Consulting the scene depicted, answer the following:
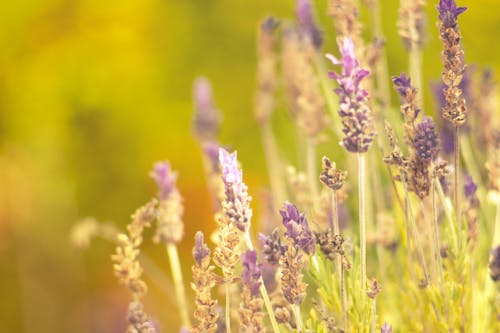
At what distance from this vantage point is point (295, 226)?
0.82 metres

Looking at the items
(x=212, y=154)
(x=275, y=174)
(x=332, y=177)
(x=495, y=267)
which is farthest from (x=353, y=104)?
(x=275, y=174)

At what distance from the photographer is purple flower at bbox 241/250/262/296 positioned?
833mm

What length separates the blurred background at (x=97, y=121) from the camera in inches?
147

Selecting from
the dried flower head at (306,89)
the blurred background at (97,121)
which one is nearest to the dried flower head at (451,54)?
the dried flower head at (306,89)

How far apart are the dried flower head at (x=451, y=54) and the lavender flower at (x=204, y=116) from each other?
2.99 ft

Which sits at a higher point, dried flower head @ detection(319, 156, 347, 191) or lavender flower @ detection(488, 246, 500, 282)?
dried flower head @ detection(319, 156, 347, 191)

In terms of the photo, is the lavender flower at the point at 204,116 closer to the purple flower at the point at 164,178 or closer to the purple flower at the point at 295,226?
the purple flower at the point at 164,178

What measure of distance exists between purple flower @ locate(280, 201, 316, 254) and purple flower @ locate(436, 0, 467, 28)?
24 centimetres

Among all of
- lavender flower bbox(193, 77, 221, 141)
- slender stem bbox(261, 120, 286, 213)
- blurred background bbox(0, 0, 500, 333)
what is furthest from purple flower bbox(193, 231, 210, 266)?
blurred background bbox(0, 0, 500, 333)

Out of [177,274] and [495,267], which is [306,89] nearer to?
[177,274]

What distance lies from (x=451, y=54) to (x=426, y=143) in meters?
0.09

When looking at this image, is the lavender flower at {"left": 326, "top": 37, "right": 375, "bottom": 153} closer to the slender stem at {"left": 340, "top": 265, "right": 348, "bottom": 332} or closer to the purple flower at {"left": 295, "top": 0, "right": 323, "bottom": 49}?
the slender stem at {"left": 340, "top": 265, "right": 348, "bottom": 332}

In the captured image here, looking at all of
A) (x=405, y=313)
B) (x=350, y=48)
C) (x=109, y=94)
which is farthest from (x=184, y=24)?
(x=350, y=48)

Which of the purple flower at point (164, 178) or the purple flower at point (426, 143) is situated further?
the purple flower at point (164, 178)
